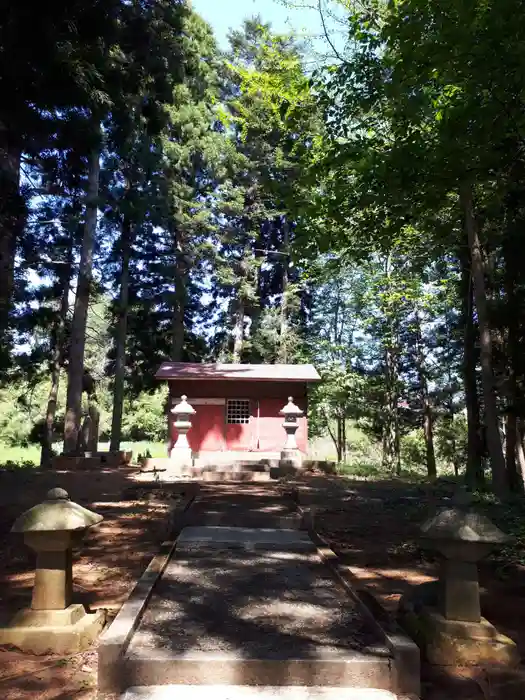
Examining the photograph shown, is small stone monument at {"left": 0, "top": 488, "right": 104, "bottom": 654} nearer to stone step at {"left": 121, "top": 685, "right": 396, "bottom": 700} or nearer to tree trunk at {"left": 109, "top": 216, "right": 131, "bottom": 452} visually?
stone step at {"left": 121, "top": 685, "right": 396, "bottom": 700}

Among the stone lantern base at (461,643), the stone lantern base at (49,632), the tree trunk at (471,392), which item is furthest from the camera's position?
the tree trunk at (471,392)

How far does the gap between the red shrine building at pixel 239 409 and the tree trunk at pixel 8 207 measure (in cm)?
1138

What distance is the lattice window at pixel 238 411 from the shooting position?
67.2 feet

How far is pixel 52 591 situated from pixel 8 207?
17.2ft

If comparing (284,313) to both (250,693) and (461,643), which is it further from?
(250,693)

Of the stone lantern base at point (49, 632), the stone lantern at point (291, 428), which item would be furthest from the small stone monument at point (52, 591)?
the stone lantern at point (291, 428)

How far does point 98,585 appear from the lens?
5.18m

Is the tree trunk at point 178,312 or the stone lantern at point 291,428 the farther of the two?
the tree trunk at point 178,312

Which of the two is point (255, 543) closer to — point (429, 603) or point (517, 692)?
point (429, 603)

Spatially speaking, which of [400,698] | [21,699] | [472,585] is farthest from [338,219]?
[21,699]

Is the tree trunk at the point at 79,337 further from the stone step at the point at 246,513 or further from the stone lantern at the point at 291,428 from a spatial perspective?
the stone step at the point at 246,513

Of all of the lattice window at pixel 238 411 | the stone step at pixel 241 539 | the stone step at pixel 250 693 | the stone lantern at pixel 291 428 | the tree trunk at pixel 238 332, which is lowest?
the stone step at pixel 250 693

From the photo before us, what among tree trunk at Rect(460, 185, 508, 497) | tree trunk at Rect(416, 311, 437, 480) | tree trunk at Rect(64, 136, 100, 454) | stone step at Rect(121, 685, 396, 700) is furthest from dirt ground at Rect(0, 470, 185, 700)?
tree trunk at Rect(416, 311, 437, 480)

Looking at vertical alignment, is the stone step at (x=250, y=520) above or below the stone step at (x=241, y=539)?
above
